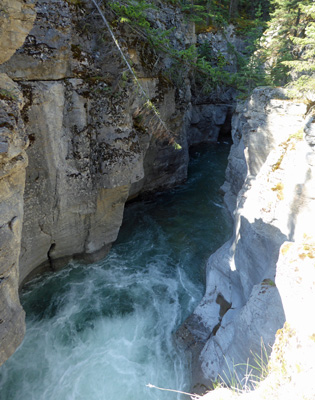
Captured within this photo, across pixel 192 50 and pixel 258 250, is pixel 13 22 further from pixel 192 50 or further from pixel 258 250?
pixel 192 50

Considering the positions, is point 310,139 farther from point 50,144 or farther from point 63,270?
point 63,270

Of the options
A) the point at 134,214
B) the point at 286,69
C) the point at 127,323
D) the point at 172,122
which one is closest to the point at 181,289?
the point at 127,323

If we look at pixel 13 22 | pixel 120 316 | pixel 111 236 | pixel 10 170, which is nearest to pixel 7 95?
pixel 13 22

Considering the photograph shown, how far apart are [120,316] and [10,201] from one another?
6645 mm

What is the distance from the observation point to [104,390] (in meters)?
8.00

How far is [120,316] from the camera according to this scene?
10.2 m

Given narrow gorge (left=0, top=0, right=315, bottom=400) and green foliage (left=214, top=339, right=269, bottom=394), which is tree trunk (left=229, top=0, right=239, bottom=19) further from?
green foliage (left=214, top=339, right=269, bottom=394)

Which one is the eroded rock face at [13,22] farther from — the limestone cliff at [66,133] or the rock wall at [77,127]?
the rock wall at [77,127]

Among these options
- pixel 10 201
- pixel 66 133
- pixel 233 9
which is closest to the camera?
Answer: pixel 10 201

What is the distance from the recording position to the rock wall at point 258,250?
23.8 feet

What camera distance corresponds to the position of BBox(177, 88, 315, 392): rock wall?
7246 millimetres

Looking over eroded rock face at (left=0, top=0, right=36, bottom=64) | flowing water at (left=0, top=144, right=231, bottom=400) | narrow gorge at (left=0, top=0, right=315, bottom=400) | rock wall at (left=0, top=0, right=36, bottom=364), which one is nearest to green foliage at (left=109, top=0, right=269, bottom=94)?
narrow gorge at (left=0, top=0, right=315, bottom=400)

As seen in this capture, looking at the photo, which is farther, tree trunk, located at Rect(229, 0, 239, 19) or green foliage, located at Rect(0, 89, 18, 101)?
tree trunk, located at Rect(229, 0, 239, 19)

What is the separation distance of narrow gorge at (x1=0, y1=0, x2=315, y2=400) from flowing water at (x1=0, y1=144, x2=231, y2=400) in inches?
1.8
